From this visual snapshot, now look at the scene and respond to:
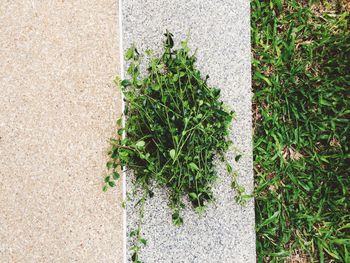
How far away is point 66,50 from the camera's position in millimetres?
2084

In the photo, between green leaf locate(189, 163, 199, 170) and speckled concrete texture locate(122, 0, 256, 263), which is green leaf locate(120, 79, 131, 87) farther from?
green leaf locate(189, 163, 199, 170)

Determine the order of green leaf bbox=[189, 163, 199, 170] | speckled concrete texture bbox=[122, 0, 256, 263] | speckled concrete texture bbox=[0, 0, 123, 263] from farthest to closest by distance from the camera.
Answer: speckled concrete texture bbox=[0, 0, 123, 263] → speckled concrete texture bbox=[122, 0, 256, 263] → green leaf bbox=[189, 163, 199, 170]

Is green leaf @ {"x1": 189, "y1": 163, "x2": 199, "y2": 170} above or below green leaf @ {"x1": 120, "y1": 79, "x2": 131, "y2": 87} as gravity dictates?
below

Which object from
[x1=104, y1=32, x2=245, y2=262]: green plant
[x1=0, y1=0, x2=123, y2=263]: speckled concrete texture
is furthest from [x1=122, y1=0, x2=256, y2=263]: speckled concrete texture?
[x1=0, y1=0, x2=123, y2=263]: speckled concrete texture

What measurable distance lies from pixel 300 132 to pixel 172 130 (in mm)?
945

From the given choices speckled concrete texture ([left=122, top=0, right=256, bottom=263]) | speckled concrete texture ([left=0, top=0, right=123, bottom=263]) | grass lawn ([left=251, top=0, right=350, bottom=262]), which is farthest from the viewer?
grass lawn ([left=251, top=0, right=350, bottom=262])

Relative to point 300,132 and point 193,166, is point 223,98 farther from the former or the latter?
point 300,132

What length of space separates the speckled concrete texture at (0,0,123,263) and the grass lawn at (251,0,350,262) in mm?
861

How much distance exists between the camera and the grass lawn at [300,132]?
2.20 m

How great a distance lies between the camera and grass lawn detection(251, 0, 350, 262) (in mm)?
2197

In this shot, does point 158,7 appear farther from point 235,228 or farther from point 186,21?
point 235,228

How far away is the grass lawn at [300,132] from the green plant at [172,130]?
494 millimetres

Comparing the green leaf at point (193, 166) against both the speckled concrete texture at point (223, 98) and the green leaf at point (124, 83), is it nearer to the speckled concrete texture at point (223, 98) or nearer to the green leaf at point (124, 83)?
the speckled concrete texture at point (223, 98)

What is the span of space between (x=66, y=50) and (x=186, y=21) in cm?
67
